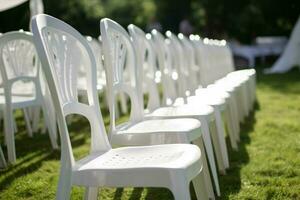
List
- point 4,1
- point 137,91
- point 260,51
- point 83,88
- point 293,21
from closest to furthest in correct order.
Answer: point 137,91, point 4,1, point 83,88, point 260,51, point 293,21

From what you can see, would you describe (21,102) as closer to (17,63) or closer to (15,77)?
(15,77)

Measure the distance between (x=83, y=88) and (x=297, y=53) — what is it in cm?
914

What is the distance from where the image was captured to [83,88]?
5203 mm

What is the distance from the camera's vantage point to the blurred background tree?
1659 centimetres

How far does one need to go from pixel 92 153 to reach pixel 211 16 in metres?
18.6

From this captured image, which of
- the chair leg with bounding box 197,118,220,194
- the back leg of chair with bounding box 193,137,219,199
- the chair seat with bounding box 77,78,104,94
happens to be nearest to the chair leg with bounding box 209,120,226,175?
the chair leg with bounding box 197,118,220,194

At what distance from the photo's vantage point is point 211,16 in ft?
66.4

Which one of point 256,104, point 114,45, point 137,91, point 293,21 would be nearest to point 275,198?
point 137,91

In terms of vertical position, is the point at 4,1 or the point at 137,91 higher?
the point at 4,1

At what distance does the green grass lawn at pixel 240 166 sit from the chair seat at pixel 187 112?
492mm

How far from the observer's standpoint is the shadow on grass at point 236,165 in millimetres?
3115

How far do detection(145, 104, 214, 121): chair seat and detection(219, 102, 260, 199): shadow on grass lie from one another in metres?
0.46

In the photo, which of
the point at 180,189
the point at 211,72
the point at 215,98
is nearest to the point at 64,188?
the point at 180,189

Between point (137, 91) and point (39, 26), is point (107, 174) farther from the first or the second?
point (137, 91)
